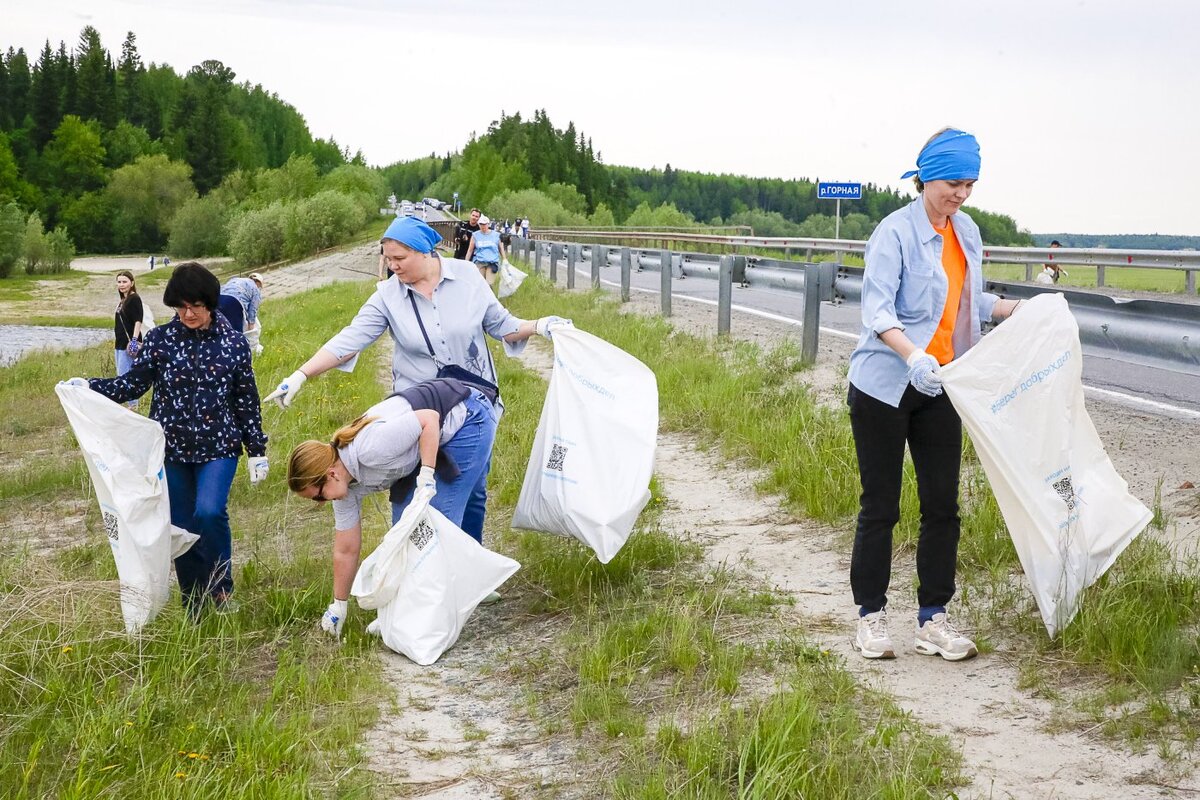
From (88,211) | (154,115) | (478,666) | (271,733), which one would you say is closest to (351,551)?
(478,666)

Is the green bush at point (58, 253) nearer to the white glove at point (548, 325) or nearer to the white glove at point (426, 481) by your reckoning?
the white glove at point (548, 325)

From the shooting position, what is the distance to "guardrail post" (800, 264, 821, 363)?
10.0 meters

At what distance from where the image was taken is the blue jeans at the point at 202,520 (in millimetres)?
5434

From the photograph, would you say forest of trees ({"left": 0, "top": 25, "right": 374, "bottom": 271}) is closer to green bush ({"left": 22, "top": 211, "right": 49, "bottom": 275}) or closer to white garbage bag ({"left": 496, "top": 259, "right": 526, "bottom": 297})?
green bush ({"left": 22, "top": 211, "right": 49, "bottom": 275})

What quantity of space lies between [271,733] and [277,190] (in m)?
114

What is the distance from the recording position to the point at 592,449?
17.9ft

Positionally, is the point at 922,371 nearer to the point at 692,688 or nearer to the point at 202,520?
the point at 692,688

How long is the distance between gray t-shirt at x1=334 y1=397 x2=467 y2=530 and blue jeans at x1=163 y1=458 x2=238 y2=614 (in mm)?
652

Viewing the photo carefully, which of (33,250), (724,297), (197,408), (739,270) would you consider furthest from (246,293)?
(33,250)

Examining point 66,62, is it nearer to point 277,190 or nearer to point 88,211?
point 88,211

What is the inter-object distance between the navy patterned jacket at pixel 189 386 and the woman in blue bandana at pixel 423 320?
1.16ft

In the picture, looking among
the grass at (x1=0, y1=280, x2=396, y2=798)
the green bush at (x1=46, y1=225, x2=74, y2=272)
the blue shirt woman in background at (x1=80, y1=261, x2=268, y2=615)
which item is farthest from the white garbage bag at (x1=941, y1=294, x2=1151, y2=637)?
the green bush at (x1=46, y1=225, x2=74, y2=272)

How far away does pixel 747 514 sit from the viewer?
6727mm

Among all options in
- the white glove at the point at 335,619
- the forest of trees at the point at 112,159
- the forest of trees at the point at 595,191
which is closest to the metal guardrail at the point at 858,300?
the white glove at the point at 335,619
